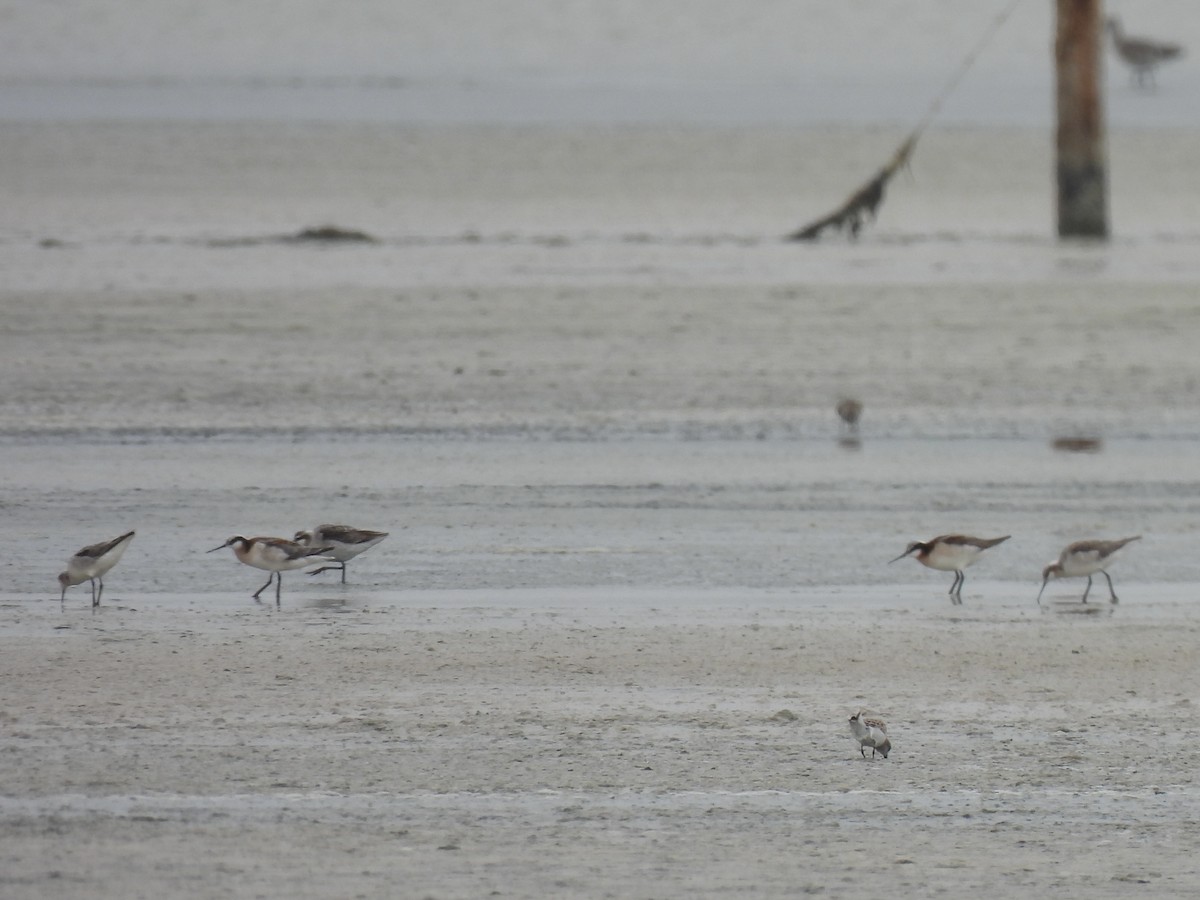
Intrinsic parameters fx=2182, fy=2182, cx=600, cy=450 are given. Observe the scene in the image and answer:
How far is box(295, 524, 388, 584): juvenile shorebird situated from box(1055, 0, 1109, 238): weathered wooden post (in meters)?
14.5

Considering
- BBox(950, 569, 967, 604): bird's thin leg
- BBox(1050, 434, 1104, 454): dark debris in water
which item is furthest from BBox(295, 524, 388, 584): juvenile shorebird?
BBox(1050, 434, 1104, 454): dark debris in water

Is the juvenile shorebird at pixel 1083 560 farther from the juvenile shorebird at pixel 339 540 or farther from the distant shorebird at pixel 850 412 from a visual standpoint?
the distant shorebird at pixel 850 412

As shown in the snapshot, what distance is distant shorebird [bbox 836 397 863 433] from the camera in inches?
545

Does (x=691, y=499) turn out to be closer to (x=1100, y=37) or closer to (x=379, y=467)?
(x=379, y=467)

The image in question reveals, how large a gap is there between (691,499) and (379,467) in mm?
2022

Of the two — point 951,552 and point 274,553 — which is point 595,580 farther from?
point 951,552

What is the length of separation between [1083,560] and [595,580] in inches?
85.9

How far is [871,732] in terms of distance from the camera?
23.3ft

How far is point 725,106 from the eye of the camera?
4550cm

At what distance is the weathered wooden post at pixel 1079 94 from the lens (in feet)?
73.7

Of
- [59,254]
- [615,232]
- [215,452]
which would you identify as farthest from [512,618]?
[615,232]

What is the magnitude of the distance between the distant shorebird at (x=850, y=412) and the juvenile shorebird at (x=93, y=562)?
5.70 meters

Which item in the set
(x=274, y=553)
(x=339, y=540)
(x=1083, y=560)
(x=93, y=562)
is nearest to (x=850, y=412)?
(x=1083, y=560)

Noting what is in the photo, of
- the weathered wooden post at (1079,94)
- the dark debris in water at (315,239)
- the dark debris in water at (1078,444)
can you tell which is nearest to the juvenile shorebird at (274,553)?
the dark debris in water at (1078,444)
